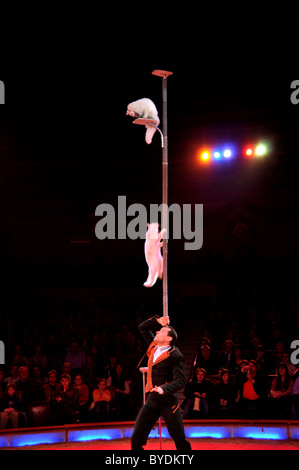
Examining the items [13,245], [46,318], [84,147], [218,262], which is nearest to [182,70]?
[84,147]

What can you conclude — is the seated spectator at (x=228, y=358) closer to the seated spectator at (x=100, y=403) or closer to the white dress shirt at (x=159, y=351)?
the seated spectator at (x=100, y=403)

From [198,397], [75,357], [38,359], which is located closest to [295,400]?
[198,397]

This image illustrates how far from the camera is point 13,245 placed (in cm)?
1577

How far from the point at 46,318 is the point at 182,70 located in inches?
225

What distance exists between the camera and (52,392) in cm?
906

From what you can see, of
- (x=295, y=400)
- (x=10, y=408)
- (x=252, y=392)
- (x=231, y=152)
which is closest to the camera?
(x=295, y=400)

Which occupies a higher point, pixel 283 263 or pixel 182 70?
pixel 182 70

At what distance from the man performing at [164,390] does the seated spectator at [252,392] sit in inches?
112

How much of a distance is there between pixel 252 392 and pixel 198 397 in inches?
29.9

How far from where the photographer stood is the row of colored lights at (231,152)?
12.6 meters

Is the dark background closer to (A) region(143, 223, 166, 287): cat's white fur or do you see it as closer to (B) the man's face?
(A) region(143, 223, 166, 287): cat's white fur

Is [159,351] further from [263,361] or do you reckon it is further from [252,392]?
[263,361]

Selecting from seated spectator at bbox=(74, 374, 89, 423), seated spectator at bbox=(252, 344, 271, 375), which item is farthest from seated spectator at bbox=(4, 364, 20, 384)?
seated spectator at bbox=(252, 344, 271, 375)
